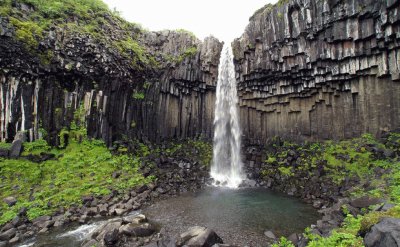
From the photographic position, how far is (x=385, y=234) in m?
4.52

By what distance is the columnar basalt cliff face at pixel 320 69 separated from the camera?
1598 centimetres

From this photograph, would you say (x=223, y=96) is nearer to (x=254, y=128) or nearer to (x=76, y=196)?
(x=254, y=128)

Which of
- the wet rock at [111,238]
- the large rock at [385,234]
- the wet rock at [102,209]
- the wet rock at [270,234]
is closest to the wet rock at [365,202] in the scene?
the wet rock at [270,234]

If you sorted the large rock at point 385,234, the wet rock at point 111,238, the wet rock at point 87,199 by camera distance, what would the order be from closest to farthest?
the large rock at point 385,234, the wet rock at point 111,238, the wet rock at point 87,199

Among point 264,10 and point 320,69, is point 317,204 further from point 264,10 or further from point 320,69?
point 264,10

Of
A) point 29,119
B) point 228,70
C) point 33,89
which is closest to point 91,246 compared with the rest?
point 29,119

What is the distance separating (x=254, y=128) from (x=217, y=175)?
20.9 feet

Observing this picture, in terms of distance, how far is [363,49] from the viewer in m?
16.6

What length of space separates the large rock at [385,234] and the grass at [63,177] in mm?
13644

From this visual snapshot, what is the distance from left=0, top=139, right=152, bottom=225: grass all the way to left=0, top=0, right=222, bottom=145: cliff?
172 cm

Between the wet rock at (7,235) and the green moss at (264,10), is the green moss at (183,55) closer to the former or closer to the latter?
the green moss at (264,10)

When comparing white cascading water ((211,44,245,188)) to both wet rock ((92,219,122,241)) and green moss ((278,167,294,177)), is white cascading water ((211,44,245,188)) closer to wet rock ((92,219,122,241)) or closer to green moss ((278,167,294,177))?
green moss ((278,167,294,177))

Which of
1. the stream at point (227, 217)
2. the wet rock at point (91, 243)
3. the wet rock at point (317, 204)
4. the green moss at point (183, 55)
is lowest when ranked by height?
the wet rock at point (91, 243)

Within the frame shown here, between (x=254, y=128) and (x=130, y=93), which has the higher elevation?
(x=130, y=93)
